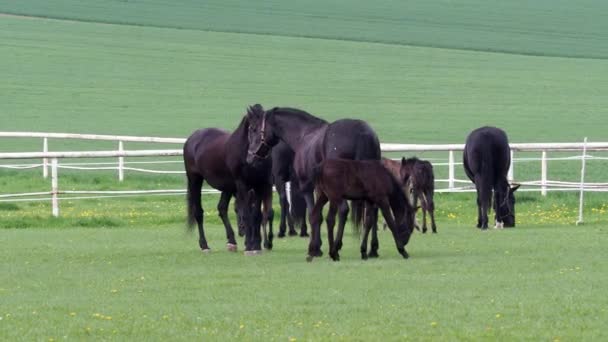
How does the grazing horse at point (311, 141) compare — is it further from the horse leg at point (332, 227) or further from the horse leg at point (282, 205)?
the horse leg at point (282, 205)

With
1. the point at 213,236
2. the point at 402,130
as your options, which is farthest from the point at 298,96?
the point at 213,236

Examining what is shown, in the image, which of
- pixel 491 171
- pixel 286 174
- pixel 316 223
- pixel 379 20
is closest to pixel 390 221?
pixel 316 223

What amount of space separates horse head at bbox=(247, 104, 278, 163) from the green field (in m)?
1.38

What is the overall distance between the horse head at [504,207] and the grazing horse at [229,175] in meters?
4.70

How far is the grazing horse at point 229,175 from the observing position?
1814 cm

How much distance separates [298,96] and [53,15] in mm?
22785

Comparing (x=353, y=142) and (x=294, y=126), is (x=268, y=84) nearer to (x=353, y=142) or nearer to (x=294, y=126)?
(x=294, y=126)

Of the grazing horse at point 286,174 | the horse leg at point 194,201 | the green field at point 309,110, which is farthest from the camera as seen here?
the grazing horse at point 286,174

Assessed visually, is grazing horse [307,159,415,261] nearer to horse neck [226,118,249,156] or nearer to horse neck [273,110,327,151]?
horse neck [273,110,327,151]

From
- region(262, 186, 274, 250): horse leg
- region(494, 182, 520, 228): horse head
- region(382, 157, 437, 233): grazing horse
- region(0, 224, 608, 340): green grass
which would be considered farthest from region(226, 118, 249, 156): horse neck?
region(494, 182, 520, 228): horse head

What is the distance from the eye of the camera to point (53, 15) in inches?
2830

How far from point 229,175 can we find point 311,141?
5.89ft

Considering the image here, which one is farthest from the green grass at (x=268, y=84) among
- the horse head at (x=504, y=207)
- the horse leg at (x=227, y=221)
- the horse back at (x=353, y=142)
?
the horse back at (x=353, y=142)

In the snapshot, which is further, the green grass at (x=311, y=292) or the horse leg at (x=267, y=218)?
the horse leg at (x=267, y=218)
